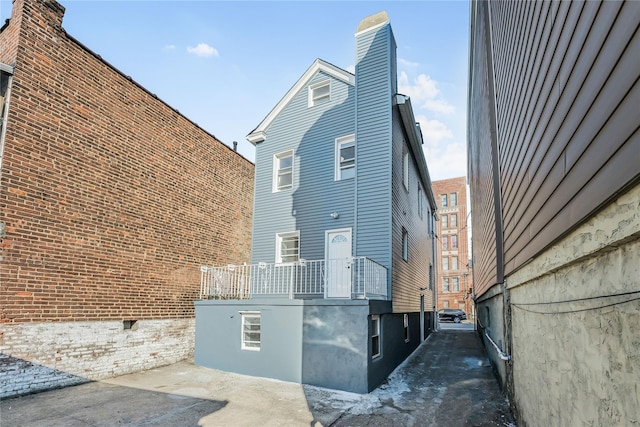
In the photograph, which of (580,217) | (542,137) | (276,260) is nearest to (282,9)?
(276,260)

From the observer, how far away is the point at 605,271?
7.58 feet

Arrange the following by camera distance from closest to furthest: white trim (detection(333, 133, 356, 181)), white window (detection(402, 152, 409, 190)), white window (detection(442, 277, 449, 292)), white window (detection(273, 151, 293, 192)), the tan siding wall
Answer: the tan siding wall → white trim (detection(333, 133, 356, 181)) → white window (detection(273, 151, 293, 192)) → white window (detection(402, 152, 409, 190)) → white window (detection(442, 277, 449, 292))

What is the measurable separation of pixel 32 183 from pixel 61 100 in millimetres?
2069

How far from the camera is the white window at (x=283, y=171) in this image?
1214cm

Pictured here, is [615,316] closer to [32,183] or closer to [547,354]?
[547,354]

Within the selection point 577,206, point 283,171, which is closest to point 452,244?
point 283,171

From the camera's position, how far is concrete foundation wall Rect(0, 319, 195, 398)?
23.0 feet

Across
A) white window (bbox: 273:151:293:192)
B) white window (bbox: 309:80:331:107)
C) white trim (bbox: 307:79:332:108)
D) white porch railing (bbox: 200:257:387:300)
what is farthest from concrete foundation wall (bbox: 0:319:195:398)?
white window (bbox: 309:80:331:107)

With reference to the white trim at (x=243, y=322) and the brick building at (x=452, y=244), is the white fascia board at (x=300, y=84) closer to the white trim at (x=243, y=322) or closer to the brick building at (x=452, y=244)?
the white trim at (x=243, y=322)

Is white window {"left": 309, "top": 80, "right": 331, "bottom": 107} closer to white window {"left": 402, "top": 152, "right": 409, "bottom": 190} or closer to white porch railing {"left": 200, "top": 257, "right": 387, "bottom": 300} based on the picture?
white window {"left": 402, "top": 152, "right": 409, "bottom": 190}

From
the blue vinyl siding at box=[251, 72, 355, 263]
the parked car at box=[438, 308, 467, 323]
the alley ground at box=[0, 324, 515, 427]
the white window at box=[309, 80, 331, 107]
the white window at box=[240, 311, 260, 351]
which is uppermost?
the white window at box=[309, 80, 331, 107]

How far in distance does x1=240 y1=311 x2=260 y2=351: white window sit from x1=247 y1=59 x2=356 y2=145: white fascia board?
239 inches

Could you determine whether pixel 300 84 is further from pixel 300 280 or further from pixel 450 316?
pixel 450 316

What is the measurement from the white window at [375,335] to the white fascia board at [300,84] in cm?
692
